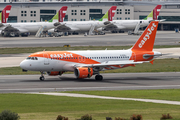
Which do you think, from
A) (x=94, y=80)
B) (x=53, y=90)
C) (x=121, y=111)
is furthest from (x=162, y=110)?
(x=94, y=80)

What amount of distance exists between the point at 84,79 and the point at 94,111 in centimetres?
2413

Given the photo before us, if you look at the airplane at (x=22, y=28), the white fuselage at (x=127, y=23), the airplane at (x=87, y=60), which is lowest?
the airplane at (x=87, y=60)

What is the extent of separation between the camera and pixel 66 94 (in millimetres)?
32844

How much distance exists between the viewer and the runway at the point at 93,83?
38.2m

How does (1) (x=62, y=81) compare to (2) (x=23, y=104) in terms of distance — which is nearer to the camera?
(2) (x=23, y=104)

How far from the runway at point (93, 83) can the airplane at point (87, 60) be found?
4.98 ft

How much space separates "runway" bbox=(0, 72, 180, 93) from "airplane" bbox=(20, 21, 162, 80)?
1.52 m

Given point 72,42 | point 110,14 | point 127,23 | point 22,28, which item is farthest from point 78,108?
point 127,23

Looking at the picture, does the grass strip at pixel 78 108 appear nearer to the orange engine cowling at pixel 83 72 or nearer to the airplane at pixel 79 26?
the orange engine cowling at pixel 83 72

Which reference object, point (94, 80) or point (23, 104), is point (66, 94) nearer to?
point (23, 104)

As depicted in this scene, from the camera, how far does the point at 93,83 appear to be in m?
42.9

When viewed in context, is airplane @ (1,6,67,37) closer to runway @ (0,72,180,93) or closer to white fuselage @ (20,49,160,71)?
runway @ (0,72,180,93)

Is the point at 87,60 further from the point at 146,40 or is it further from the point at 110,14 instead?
the point at 110,14

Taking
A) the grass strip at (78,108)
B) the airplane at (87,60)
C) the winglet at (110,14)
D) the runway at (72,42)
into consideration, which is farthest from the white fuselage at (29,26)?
the grass strip at (78,108)
